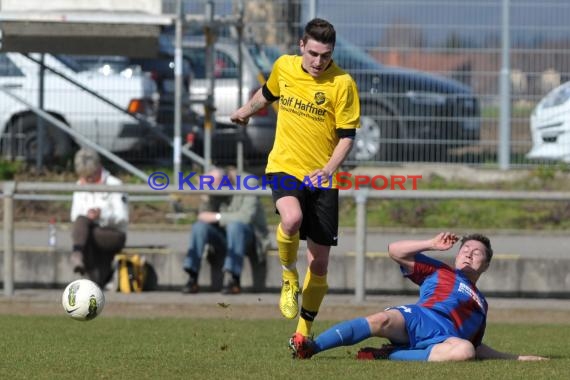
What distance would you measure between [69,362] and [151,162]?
1057cm

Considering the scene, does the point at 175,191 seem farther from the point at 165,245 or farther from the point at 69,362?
the point at 69,362

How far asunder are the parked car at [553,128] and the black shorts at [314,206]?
944 centimetres

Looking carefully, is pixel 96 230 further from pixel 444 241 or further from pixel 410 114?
pixel 410 114

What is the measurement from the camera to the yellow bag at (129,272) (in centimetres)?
1355

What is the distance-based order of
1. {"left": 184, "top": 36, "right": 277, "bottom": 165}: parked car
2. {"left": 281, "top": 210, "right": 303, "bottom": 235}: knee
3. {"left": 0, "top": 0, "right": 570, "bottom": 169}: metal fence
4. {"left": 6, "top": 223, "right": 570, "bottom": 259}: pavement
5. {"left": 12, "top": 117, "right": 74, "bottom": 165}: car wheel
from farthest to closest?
{"left": 12, "top": 117, "right": 74, "bottom": 165}: car wheel < {"left": 184, "top": 36, "right": 277, "bottom": 165}: parked car < {"left": 0, "top": 0, "right": 570, "bottom": 169}: metal fence < {"left": 6, "top": 223, "right": 570, "bottom": 259}: pavement < {"left": 281, "top": 210, "right": 303, "bottom": 235}: knee

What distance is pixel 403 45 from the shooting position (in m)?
18.5

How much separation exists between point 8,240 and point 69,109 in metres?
6.26

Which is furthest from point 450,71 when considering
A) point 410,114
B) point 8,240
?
point 8,240

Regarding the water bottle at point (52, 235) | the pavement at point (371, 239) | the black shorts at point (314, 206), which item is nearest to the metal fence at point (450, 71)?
the pavement at point (371, 239)

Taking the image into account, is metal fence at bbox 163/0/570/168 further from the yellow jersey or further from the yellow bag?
the yellow jersey

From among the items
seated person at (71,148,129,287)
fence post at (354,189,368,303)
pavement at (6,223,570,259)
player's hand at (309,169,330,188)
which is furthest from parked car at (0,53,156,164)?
→ player's hand at (309,169,330,188)

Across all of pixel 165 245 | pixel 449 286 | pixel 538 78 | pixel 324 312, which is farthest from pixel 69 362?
pixel 538 78

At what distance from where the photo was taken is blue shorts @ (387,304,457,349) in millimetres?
8758

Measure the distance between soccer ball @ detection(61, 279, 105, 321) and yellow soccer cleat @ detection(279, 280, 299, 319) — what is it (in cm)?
126
